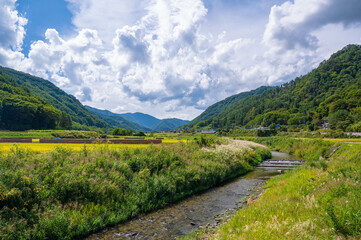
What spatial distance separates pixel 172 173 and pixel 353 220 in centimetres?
1437

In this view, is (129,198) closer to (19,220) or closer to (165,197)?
(165,197)

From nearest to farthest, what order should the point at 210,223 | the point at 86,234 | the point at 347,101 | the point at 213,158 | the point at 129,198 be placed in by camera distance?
1. the point at 86,234
2. the point at 210,223
3. the point at 129,198
4. the point at 213,158
5. the point at 347,101

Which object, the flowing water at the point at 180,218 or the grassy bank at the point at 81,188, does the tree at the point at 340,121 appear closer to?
the flowing water at the point at 180,218

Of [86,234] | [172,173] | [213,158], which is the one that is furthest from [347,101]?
[86,234]

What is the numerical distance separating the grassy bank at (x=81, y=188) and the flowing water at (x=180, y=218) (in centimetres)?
77

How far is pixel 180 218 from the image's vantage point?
1294 centimetres

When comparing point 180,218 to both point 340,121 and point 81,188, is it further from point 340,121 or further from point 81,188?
point 340,121

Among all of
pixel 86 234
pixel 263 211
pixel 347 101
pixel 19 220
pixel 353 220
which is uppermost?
pixel 347 101

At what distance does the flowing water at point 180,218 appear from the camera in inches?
426

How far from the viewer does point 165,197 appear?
15828mm

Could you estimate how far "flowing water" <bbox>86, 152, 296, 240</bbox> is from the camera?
1081 cm

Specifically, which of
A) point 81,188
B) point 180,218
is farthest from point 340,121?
point 81,188

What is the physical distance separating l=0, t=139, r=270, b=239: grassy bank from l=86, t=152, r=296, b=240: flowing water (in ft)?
2.52

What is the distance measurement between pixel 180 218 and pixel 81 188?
662 cm
